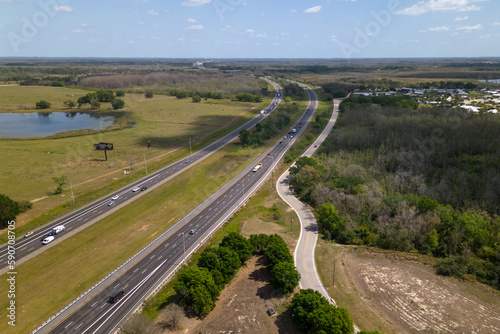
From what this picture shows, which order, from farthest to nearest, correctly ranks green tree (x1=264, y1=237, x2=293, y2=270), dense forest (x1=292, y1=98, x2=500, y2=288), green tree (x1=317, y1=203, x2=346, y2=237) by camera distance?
green tree (x1=317, y1=203, x2=346, y2=237) → dense forest (x1=292, y1=98, x2=500, y2=288) → green tree (x1=264, y1=237, x2=293, y2=270)

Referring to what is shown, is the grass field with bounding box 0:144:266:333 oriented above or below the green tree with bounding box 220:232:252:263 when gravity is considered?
below

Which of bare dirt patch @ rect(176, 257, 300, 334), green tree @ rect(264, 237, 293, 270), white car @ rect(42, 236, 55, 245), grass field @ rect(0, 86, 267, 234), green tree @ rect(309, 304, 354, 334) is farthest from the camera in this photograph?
grass field @ rect(0, 86, 267, 234)

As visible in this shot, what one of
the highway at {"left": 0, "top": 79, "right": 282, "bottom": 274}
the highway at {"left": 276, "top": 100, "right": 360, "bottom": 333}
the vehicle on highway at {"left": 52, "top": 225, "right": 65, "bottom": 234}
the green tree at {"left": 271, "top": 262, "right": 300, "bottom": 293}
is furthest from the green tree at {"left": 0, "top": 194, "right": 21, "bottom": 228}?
the highway at {"left": 276, "top": 100, "right": 360, "bottom": 333}

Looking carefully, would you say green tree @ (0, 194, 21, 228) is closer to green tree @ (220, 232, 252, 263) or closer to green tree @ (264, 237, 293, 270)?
green tree @ (220, 232, 252, 263)

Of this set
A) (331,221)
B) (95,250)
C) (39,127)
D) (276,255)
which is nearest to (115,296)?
(95,250)

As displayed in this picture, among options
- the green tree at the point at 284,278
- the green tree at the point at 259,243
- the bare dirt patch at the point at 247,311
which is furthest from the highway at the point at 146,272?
the green tree at the point at 284,278

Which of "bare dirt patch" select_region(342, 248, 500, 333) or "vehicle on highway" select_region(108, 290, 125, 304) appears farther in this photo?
"vehicle on highway" select_region(108, 290, 125, 304)
